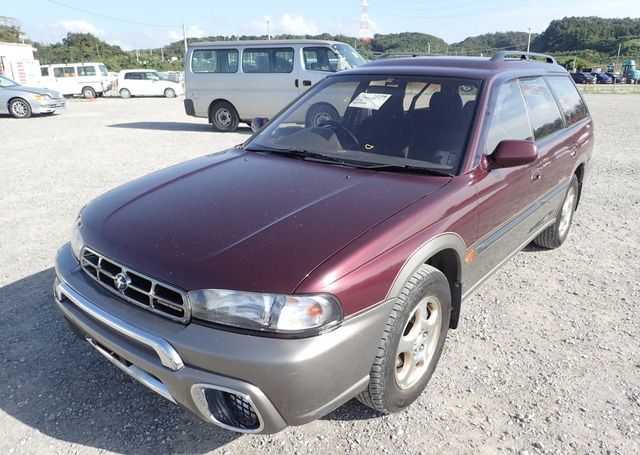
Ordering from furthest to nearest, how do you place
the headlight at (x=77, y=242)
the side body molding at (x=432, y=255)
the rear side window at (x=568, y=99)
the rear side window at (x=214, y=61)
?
the rear side window at (x=214, y=61) < the rear side window at (x=568, y=99) < the headlight at (x=77, y=242) < the side body molding at (x=432, y=255)

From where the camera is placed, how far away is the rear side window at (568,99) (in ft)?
13.4

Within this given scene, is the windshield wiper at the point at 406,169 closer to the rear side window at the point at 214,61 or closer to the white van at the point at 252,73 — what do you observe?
the white van at the point at 252,73

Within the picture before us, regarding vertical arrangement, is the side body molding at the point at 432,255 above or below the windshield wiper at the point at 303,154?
below

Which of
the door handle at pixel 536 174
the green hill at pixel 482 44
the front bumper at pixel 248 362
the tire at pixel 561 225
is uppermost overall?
the green hill at pixel 482 44

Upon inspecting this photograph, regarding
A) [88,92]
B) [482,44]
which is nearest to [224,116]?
[88,92]

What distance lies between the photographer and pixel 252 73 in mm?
11609

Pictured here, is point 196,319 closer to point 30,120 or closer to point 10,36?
point 30,120

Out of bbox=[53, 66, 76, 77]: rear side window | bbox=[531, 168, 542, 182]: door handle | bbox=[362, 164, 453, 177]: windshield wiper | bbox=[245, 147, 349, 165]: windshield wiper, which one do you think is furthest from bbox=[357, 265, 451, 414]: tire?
bbox=[53, 66, 76, 77]: rear side window

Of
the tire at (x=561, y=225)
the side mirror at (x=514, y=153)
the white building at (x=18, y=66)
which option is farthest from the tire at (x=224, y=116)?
the white building at (x=18, y=66)

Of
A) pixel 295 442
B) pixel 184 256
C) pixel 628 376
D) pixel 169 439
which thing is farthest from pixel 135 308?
pixel 628 376

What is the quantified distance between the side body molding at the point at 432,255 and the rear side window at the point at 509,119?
71 cm

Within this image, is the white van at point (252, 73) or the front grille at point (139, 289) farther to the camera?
the white van at point (252, 73)

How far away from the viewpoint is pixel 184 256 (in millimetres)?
1956

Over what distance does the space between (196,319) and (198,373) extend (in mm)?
205
